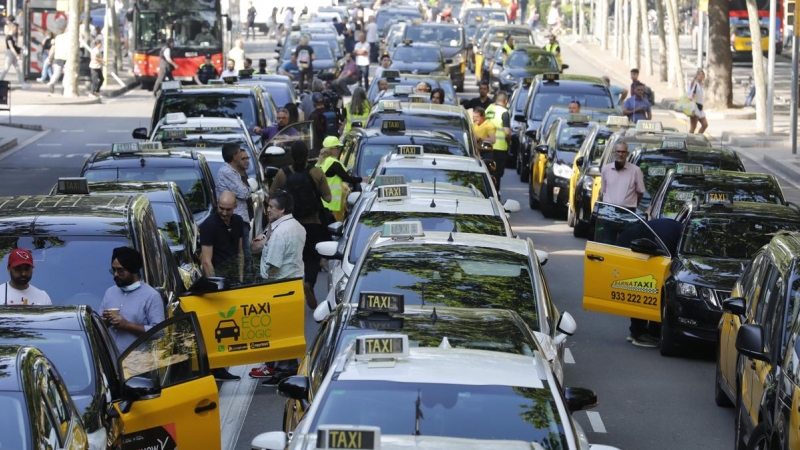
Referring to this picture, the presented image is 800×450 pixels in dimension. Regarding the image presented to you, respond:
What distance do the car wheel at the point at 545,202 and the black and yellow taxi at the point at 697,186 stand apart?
6819 millimetres

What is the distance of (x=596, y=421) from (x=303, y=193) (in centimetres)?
547

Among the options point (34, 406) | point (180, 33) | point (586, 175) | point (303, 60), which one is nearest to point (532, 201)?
point (586, 175)

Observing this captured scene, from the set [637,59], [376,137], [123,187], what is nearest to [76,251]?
[123,187]

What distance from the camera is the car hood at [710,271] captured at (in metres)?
14.3

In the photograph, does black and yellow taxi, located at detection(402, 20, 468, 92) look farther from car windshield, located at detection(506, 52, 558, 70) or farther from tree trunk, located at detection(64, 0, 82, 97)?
tree trunk, located at detection(64, 0, 82, 97)

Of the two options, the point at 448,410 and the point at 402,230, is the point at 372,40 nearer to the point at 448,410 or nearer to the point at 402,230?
the point at 402,230

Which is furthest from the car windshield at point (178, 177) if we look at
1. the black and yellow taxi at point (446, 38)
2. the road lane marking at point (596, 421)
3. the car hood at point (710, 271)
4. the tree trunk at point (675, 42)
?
the tree trunk at point (675, 42)

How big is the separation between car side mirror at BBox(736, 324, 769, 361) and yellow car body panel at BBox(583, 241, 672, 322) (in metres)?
5.32

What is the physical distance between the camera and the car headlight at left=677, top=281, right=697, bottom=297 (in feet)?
47.0

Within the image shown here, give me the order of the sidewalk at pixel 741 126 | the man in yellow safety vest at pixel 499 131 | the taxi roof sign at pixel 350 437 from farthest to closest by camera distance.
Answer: the sidewalk at pixel 741 126 < the man in yellow safety vest at pixel 499 131 < the taxi roof sign at pixel 350 437

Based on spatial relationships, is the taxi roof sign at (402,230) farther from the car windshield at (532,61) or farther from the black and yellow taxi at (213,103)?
the car windshield at (532,61)

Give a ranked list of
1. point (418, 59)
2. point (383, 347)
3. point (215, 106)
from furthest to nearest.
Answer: point (418, 59), point (215, 106), point (383, 347)

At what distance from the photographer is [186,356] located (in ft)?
30.6

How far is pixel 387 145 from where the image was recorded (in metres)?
20.2
